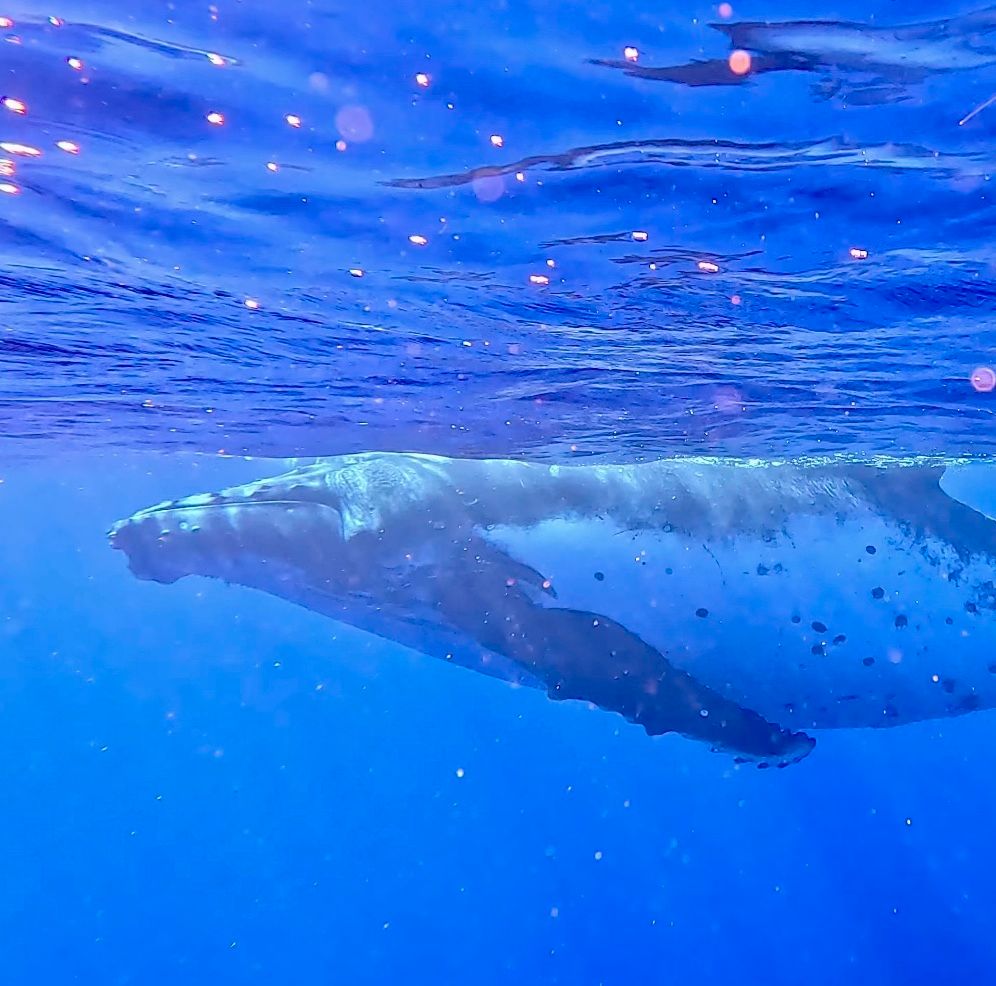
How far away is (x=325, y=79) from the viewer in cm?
607

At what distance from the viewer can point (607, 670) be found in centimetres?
1061

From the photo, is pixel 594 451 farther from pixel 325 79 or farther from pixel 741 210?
pixel 325 79

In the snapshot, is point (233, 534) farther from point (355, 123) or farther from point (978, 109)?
point (978, 109)

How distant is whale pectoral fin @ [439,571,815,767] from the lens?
10438mm

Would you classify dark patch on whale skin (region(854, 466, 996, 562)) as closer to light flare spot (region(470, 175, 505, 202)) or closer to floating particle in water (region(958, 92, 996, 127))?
floating particle in water (region(958, 92, 996, 127))

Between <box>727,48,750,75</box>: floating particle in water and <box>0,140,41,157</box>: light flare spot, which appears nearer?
<box>727,48,750,75</box>: floating particle in water

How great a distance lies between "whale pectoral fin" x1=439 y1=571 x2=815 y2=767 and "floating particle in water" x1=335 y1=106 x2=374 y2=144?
17.0 feet

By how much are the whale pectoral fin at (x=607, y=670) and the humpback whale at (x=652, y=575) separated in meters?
0.02

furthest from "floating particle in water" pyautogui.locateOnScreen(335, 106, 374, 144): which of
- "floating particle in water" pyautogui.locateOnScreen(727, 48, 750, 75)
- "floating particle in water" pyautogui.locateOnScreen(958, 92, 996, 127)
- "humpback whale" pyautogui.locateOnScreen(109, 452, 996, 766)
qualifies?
"humpback whale" pyautogui.locateOnScreen(109, 452, 996, 766)

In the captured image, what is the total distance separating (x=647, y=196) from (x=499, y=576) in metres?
4.68

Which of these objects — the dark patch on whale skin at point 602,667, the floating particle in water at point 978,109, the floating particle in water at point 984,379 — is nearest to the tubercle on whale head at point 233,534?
the dark patch on whale skin at point 602,667

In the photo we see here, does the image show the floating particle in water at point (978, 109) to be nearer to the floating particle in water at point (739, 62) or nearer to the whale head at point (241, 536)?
the floating particle in water at point (739, 62)

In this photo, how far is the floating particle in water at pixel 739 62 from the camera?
5660 mm

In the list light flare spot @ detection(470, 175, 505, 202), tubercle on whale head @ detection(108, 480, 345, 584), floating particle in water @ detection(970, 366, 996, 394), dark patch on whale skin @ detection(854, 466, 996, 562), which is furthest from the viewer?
floating particle in water @ detection(970, 366, 996, 394)
